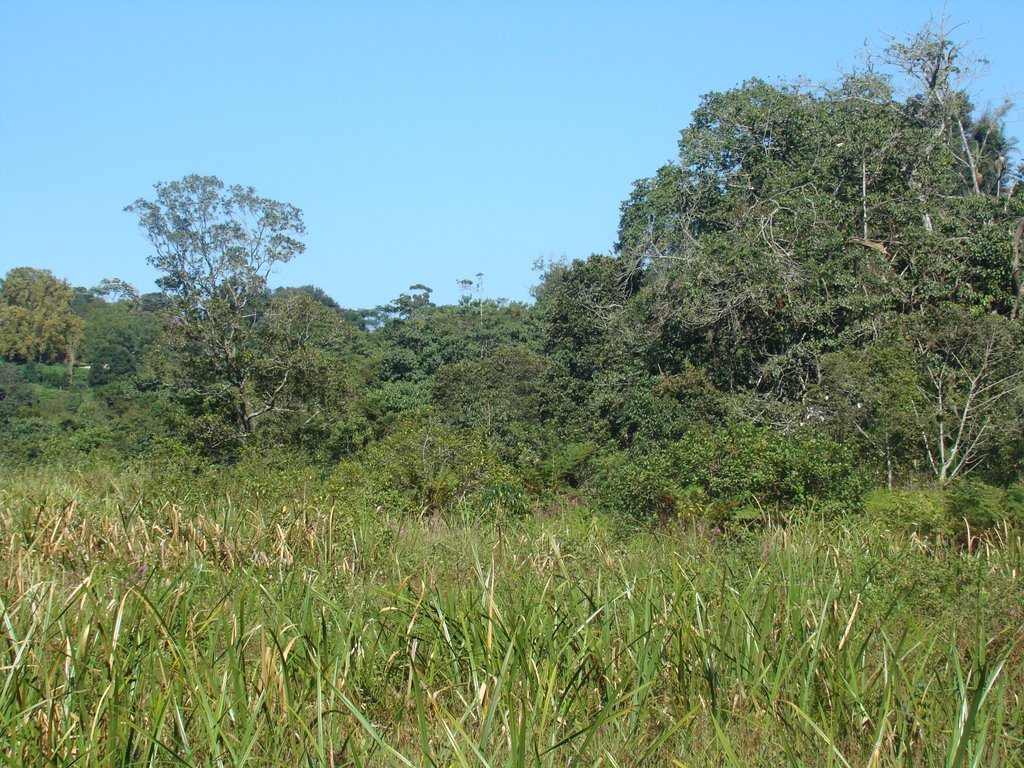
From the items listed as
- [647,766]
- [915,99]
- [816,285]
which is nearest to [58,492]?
[647,766]

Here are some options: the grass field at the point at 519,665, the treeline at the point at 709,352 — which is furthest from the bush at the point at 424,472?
the grass field at the point at 519,665

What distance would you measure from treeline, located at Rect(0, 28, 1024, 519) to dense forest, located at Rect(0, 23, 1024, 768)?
6 centimetres

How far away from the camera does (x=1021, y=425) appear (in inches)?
429

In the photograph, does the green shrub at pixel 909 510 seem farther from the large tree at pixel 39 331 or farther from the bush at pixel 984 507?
the large tree at pixel 39 331

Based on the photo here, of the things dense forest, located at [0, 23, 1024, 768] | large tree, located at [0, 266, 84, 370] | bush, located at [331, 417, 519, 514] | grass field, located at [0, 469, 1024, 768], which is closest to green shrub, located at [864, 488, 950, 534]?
dense forest, located at [0, 23, 1024, 768]

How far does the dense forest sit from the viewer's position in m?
2.90

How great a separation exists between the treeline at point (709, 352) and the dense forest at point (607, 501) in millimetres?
61

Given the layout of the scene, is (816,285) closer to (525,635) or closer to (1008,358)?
(1008,358)

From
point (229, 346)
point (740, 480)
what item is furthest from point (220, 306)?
point (740, 480)

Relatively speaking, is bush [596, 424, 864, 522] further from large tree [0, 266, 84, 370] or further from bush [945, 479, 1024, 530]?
Result: large tree [0, 266, 84, 370]

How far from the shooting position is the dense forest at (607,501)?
2.90m

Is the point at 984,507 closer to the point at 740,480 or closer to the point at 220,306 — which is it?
the point at 740,480

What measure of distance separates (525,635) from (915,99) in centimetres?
1685

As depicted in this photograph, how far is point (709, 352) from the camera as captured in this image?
15.2m
